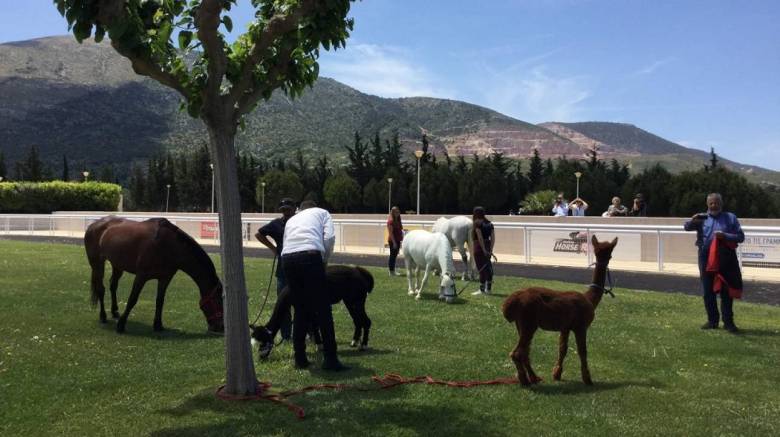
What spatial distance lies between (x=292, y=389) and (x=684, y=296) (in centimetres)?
1025

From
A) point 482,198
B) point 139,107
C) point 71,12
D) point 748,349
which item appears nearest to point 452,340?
point 748,349

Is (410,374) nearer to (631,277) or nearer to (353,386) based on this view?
(353,386)

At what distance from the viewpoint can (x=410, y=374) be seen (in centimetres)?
745

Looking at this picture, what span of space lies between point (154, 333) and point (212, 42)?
17.5 feet

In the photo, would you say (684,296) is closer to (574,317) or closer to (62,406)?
(574,317)

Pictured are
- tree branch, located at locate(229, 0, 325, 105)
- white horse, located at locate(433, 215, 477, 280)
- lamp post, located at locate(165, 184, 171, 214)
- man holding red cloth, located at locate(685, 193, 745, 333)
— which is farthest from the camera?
lamp post, located at locate(165, 184, 171, 214)

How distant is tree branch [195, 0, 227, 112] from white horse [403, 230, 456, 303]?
731 centimetres

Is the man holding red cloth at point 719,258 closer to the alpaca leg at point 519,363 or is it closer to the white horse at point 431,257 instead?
the white horse at point 431,257

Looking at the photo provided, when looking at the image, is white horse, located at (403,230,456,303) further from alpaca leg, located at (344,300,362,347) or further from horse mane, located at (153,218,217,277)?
horse mane, located at (153,218,217,277)

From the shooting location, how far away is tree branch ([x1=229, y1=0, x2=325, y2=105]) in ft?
20.1

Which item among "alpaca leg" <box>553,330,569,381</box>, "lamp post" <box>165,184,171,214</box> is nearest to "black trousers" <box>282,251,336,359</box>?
"alpaca leg" <box>553,330,569,381</box>

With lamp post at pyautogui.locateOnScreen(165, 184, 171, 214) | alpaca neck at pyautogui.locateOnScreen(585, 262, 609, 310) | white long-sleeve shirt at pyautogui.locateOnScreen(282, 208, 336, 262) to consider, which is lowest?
alpaca neck at pyautogui.locateOnScreen(585, 262, 609, 310)

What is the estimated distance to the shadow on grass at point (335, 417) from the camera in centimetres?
554

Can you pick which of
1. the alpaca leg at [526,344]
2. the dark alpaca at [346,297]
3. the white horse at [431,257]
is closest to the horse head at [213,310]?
the dark alpaca at [346,297]
